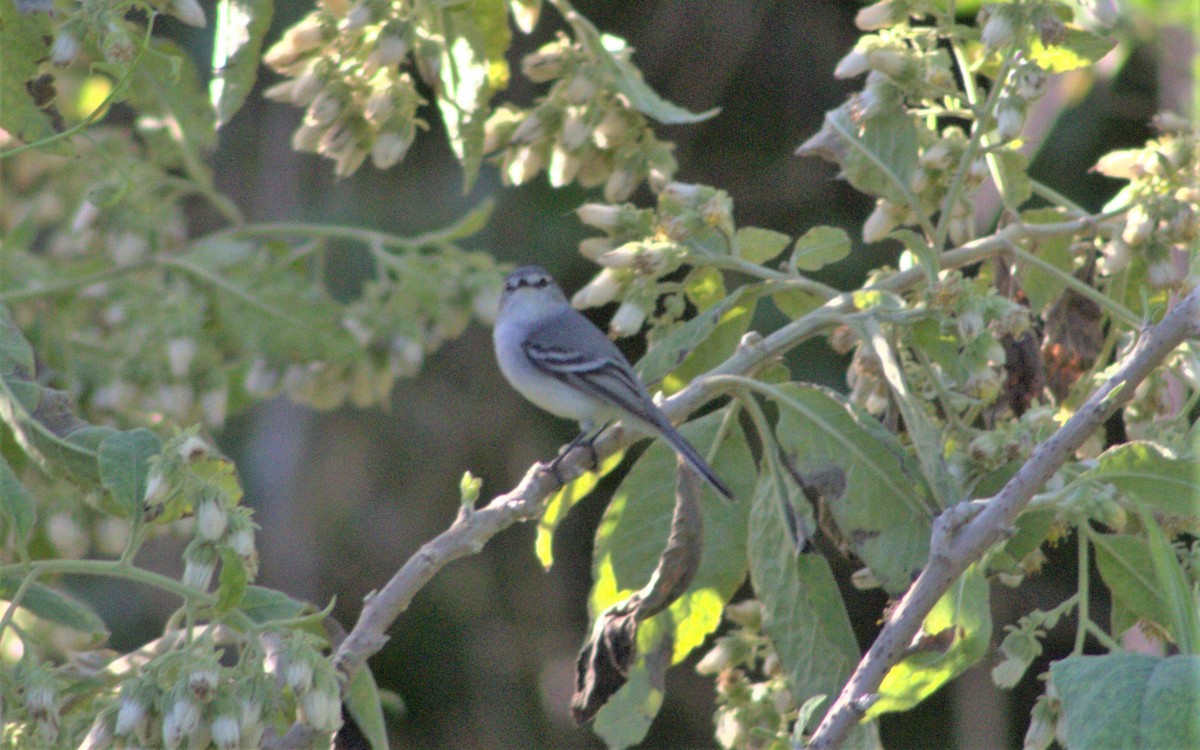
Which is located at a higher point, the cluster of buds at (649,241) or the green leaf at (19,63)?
the green leaf at (19,63)

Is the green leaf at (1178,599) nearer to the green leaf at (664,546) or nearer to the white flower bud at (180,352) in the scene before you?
the green leaf at (664,546)

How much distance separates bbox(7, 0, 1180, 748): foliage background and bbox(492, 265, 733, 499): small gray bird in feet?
5.44

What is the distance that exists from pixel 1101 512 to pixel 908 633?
0.33m

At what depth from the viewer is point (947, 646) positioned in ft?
5.30

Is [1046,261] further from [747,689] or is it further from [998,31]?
[747,689]

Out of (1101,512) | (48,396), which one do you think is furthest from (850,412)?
→ (48,396)

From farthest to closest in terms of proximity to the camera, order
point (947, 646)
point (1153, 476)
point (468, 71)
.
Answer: point (468, 71) < point (947, 646) < point (1153, 476)

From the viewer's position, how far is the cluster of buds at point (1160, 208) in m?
1.91

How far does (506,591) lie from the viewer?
217 inches

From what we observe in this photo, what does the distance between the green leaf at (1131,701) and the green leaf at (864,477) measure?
1.32ft

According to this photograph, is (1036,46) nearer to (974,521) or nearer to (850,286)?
(974,521)

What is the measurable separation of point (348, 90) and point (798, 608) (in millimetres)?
1180

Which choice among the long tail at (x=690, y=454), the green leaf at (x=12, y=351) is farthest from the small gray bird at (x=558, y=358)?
the green leaf at (x=12, y=351)

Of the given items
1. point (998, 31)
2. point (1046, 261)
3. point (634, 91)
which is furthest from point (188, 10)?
point (1046, 261)
